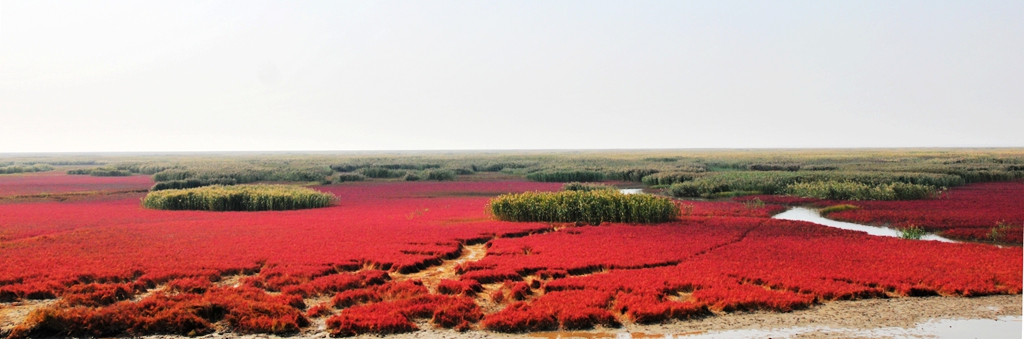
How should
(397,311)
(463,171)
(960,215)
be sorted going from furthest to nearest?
(463,171) → (960,215) → (397,311)

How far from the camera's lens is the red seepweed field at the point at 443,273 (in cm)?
1180

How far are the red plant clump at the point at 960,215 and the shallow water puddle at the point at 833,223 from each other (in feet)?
1.75

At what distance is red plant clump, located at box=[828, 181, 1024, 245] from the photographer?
Answer: 23.1 m

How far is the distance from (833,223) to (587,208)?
1032cm

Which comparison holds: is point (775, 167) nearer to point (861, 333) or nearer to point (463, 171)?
point (463, 171)

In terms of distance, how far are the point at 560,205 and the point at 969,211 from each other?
57.8ft

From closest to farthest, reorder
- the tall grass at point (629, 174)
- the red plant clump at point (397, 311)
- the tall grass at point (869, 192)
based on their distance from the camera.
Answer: the red plant clump at point (397, 311) → the tall grass at point (869, 192) → the tall grass at point (629, 174)

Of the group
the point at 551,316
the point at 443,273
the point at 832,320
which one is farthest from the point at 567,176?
the point at 551,316

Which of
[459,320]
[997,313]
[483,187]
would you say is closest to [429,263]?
[459,320]

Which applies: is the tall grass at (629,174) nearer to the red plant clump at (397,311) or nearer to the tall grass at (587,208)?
the tall grass at (587,208)

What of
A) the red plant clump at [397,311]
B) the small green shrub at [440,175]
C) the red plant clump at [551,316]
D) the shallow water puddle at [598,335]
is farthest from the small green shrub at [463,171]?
the shallow water puddle at [598,335]

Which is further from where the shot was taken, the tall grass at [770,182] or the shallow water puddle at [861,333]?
the tall grass at [770,182]

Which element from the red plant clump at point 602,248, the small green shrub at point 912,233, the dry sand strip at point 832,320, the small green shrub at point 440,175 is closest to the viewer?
the dry sand strip at point 832,320

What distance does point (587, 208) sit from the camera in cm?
2652
